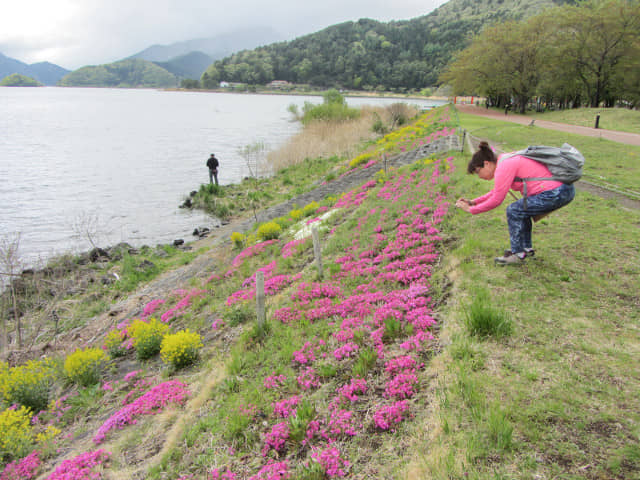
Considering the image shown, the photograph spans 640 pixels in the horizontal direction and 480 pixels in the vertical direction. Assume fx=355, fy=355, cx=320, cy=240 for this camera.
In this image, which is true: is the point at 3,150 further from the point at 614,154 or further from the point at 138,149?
the point at 614,154

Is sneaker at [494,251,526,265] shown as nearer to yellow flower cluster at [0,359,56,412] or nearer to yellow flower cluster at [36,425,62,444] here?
yellow flower cluster at [36,425,62,444]

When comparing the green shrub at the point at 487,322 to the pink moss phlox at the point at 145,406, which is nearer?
the green shrub at the point at 487,322

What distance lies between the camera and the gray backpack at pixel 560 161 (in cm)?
501

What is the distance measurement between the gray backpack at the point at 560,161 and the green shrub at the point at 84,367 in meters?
9.14

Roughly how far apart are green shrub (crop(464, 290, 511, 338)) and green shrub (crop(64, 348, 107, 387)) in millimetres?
7867

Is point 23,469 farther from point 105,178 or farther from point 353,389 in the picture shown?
point 105,178

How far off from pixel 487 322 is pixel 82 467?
5.77 m

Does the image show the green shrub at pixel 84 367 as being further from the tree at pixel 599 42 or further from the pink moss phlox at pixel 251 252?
the tree at pixel 599 42

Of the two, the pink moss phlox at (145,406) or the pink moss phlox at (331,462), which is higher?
the pink moss phlox at (331,462)

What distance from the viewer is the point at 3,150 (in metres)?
40.9

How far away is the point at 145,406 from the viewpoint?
5.96 metres

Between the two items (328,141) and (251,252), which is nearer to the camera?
(251,252)

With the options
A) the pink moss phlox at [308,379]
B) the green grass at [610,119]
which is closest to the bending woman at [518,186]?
the pink moss phlox at [308,379]

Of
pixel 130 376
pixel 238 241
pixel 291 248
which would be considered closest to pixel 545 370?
pixel 130 376
